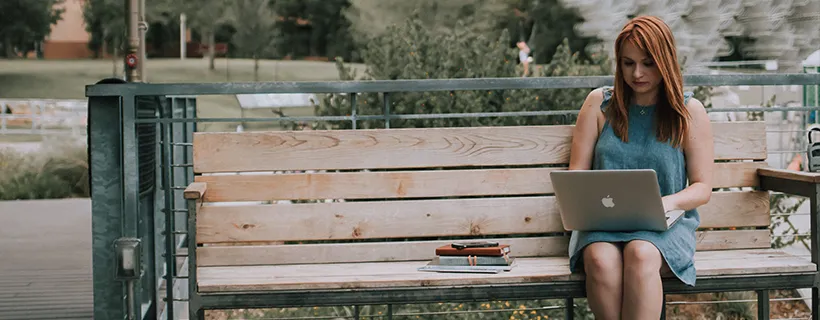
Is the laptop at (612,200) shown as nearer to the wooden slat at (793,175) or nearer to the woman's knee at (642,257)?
the woman's knee at (642,257)

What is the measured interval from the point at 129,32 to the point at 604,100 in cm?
1126

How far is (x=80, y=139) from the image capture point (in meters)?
17.5

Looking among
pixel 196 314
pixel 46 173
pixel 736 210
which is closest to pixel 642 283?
pixel 736 210

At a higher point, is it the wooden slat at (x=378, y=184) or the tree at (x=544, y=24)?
the tree at (x=544, y=24)

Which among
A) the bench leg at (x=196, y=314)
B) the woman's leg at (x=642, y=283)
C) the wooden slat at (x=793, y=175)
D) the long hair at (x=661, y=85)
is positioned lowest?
the bench leg at (x=196, y=314)

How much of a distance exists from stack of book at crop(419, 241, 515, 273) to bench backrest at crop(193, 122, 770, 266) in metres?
0.23

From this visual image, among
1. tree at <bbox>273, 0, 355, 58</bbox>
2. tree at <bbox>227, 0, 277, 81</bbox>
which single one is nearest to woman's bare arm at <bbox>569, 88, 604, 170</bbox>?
tree at <bbox>227, 0, 277, 81</bbox>

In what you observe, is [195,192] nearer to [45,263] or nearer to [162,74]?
[45,263]

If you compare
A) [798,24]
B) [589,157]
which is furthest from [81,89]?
[589,157]

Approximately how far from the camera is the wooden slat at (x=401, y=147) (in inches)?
→ 156

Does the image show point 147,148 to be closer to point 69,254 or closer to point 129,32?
point 69,254

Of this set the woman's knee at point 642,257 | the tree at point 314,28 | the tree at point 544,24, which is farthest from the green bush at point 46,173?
the woman's knee at point 642,257

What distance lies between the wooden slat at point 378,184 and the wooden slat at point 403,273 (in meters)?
0.26

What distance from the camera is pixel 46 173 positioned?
15773 millimetres
